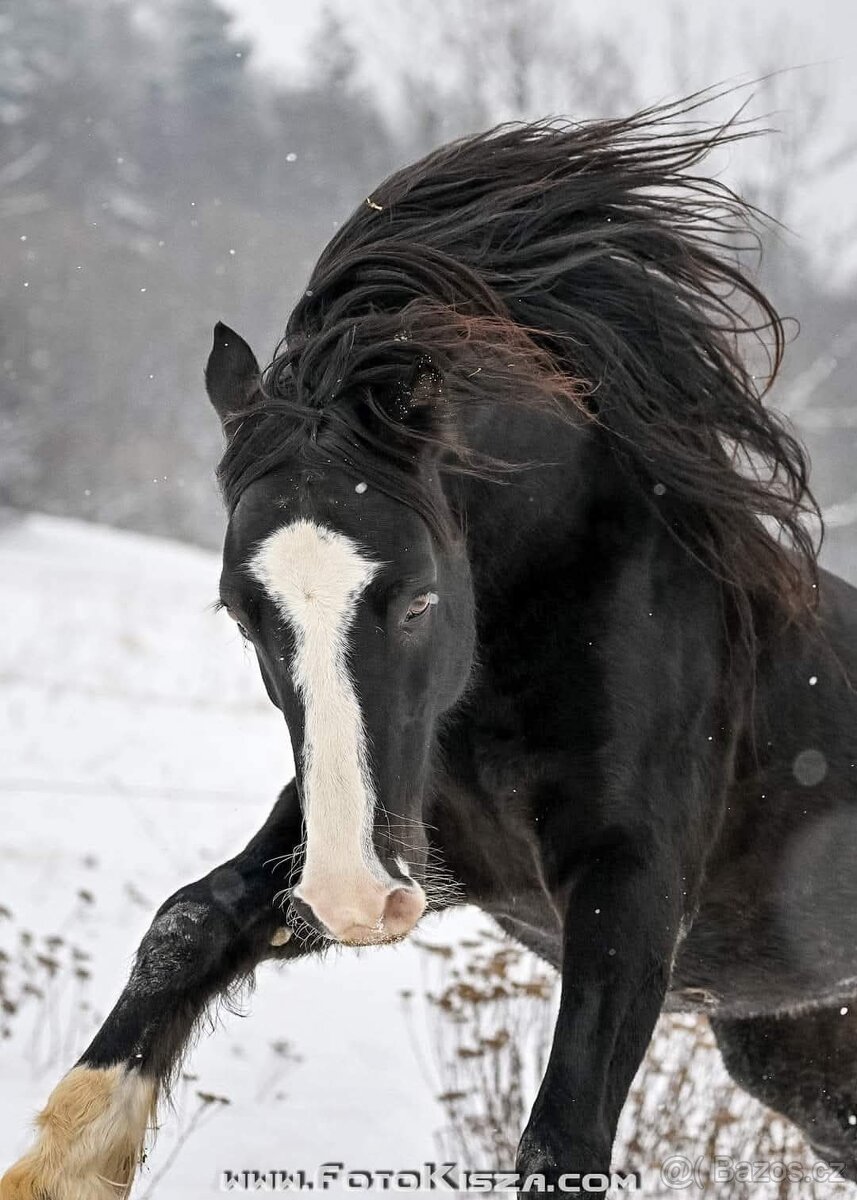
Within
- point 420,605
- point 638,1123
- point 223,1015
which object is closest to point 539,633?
point 420,605

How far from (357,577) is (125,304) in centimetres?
2670

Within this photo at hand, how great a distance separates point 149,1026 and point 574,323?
5.83 feet

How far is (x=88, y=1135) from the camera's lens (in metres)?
2.59

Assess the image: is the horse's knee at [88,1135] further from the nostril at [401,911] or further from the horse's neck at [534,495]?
the horse's neck at [534,495]

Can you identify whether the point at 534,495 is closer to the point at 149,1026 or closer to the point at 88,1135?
the point at 149,1026

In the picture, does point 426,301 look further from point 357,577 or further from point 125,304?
point 125,304

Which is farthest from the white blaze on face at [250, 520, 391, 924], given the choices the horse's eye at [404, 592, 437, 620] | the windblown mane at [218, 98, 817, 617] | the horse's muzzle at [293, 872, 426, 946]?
the windblown mane at [218, 98, 817, 617]

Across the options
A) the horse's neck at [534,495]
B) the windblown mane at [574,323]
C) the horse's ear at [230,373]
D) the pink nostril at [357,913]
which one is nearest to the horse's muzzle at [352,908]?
the pink nostril at [357,913]

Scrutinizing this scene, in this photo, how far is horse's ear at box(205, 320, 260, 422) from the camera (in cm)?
298

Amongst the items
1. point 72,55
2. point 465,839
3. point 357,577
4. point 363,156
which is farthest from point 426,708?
point 72,55

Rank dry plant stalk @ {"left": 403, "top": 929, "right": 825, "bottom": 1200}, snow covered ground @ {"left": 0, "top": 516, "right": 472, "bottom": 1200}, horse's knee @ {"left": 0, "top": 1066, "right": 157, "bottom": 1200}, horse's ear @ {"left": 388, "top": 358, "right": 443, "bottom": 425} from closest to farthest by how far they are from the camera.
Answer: horse's knee @ {"left": 0, "top": 1066, "right": 157, "bottom": 1200}, horse's ear @ {"left": 388, "top": 358, "right": 443, "bottom": 425}, dry plant stalk @ {"left": 403, "top": 929, "right": 825, "bottom": 1200}, snow covered ground @ {"left": 0, "top": 516, "right": 472, "bottom": 1200}

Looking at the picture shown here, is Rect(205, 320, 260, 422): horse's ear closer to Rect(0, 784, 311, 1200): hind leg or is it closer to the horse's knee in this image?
Rect(0, 784, 311, 1200): hind leg

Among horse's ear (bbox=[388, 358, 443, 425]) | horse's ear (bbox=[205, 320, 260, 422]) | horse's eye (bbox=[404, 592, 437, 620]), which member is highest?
horse's ear (bbox=[205, 320, 260, 422])

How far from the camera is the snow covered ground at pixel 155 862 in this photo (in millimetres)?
4727
